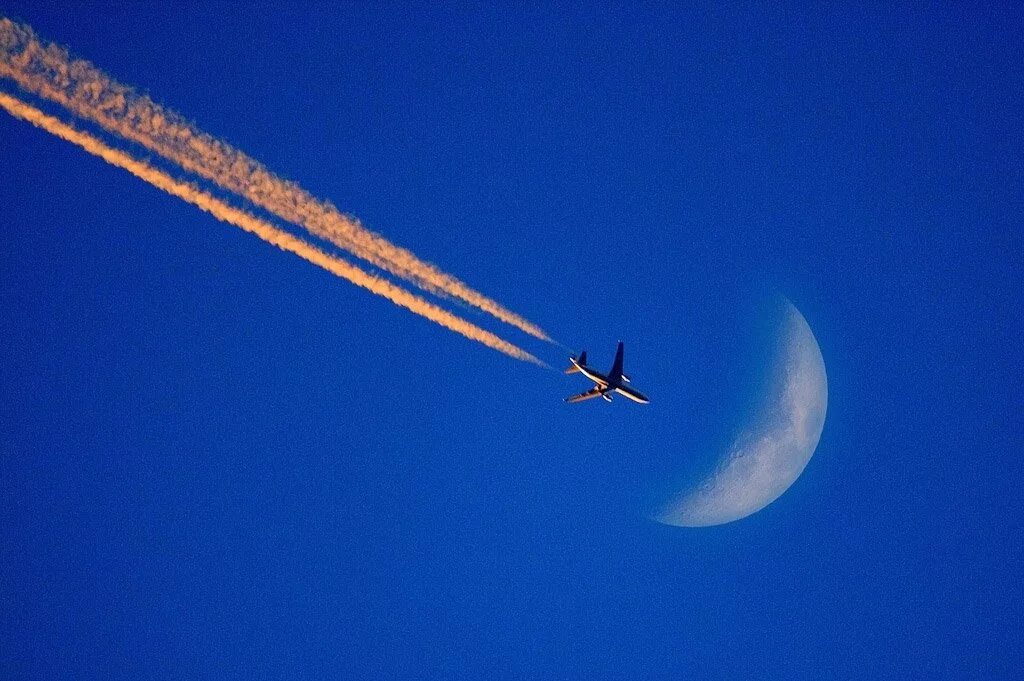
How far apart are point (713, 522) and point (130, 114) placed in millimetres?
33752

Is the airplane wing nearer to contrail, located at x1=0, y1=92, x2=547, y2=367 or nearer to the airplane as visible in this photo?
the airplane

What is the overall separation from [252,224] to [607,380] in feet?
63.7

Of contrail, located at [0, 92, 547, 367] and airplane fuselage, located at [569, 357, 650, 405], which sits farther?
airplane fuselage, located at [569, 357, 650, 405]

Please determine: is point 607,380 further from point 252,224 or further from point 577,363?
point 252,224

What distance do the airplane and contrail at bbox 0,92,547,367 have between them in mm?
6759

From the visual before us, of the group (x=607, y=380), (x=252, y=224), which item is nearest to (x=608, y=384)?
(x=607, y=380)

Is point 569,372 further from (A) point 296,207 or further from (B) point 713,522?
(A) point 296,207

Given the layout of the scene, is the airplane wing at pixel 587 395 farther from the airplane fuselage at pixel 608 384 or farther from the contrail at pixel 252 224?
the contrail at pixel 252 224

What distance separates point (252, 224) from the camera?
2948 centimetres

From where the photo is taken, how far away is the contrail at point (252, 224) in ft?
85.4

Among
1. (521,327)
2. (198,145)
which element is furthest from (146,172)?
(521,327)

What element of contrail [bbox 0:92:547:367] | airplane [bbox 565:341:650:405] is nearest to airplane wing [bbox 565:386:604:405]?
airplane [bbox 565:341:650:405]

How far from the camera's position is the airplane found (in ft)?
139

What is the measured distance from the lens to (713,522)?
46906 millimetres
